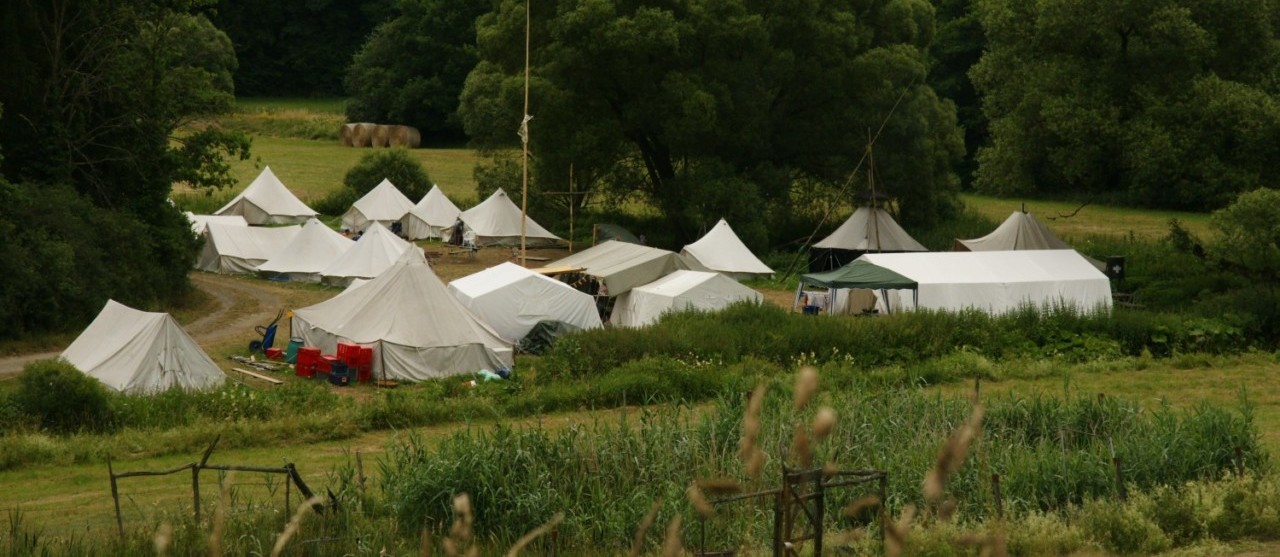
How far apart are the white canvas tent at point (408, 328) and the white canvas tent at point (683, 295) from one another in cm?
401

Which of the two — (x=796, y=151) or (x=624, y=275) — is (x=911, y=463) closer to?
(x=624, y=275)

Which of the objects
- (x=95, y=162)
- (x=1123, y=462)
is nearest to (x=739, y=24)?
(x=95, y=162)

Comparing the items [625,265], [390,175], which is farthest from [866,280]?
[390,175]

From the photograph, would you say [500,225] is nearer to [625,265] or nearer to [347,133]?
[625,265]

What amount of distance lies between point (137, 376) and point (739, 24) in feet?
68.5

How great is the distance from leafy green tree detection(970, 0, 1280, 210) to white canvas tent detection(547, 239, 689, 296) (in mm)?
8617

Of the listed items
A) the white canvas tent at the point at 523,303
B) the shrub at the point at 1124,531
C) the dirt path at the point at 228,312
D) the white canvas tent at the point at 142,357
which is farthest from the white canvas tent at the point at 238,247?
the shrub at the point at 1124,531

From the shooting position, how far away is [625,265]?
29422 millimetres

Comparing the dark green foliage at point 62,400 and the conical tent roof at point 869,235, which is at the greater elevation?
the conical tent roof at point 869,235

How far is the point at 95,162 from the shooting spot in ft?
95.0

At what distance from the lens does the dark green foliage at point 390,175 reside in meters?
48.9

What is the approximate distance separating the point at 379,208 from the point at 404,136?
22.2 meters

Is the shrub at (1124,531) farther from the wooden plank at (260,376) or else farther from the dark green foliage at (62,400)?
the wooden plank at (260,376)

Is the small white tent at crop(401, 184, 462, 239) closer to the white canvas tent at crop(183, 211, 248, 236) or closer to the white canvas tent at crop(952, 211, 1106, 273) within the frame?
the white canvas tent at crop(183, 211, 248, 236)
